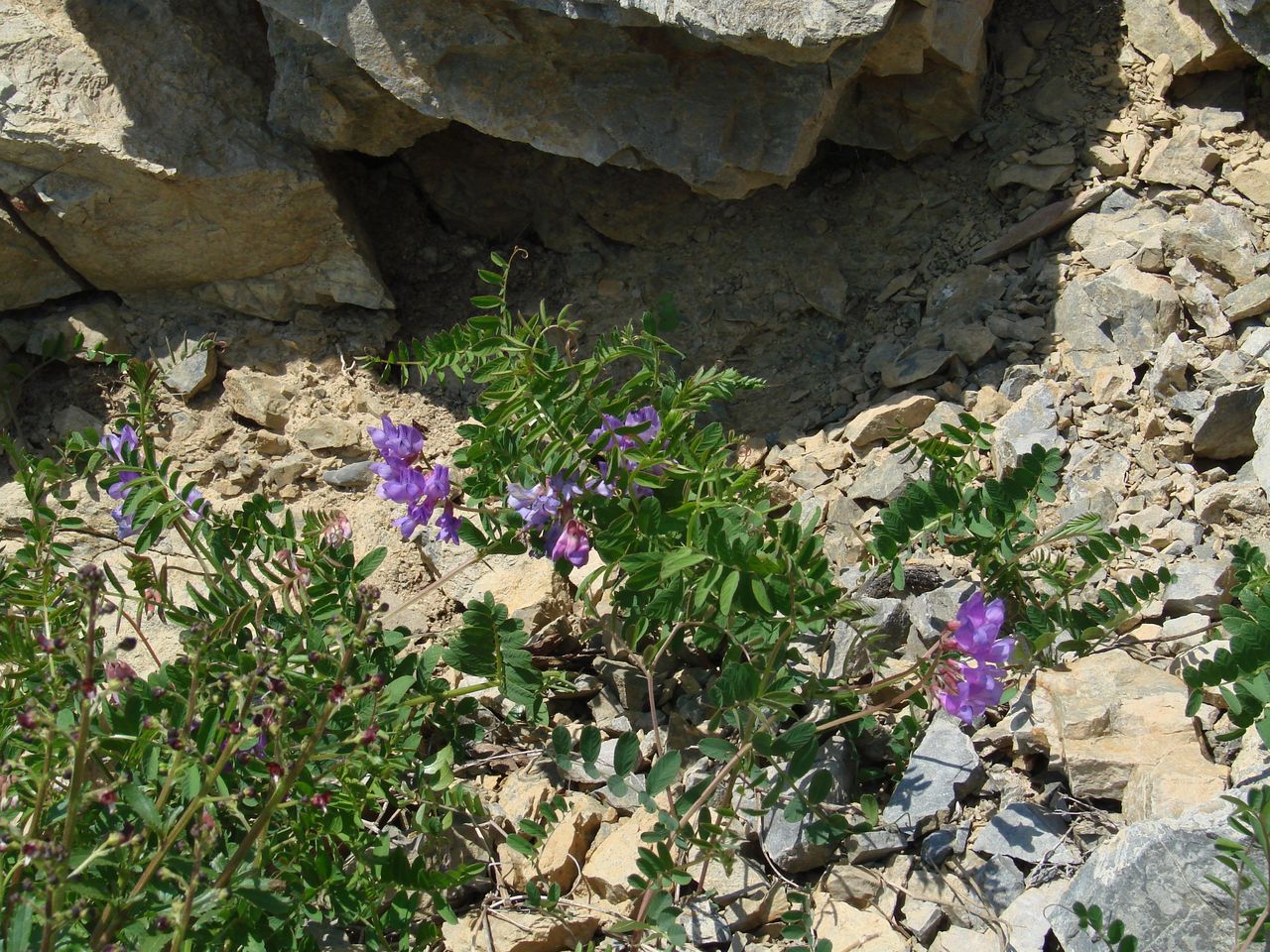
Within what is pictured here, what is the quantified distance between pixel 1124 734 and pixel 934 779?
391 mm

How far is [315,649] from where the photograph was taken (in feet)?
8.11

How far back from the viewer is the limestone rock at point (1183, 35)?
3.75m

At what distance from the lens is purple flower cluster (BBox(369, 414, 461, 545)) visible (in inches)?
107

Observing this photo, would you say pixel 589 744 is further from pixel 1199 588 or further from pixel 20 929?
pixel 1199 588

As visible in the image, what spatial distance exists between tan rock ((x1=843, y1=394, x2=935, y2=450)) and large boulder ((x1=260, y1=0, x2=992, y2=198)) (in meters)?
0.84

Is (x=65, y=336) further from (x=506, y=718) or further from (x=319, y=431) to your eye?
(x=506, y=718)

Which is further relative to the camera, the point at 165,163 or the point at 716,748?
the point at 165,163

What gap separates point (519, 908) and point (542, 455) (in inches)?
35.7

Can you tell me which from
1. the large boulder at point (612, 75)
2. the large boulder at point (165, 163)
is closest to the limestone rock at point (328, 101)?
the large boulder at point (612, 75)

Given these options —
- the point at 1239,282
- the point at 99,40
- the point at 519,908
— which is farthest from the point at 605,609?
the point at 99,40

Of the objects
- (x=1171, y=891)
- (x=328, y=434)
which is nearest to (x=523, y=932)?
(x=1171, y=891)

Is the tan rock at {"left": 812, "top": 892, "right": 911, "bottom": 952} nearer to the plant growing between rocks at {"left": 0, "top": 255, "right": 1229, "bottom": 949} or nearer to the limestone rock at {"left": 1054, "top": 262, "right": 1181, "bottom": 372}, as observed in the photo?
the plant growing between rocks at {"left": 0, "top": 255, "right": 1229, "bottom": 949}

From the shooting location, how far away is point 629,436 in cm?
255

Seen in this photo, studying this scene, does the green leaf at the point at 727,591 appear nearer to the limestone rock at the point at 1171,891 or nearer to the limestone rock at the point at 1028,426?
the limestone rock at the point at 1171,891
